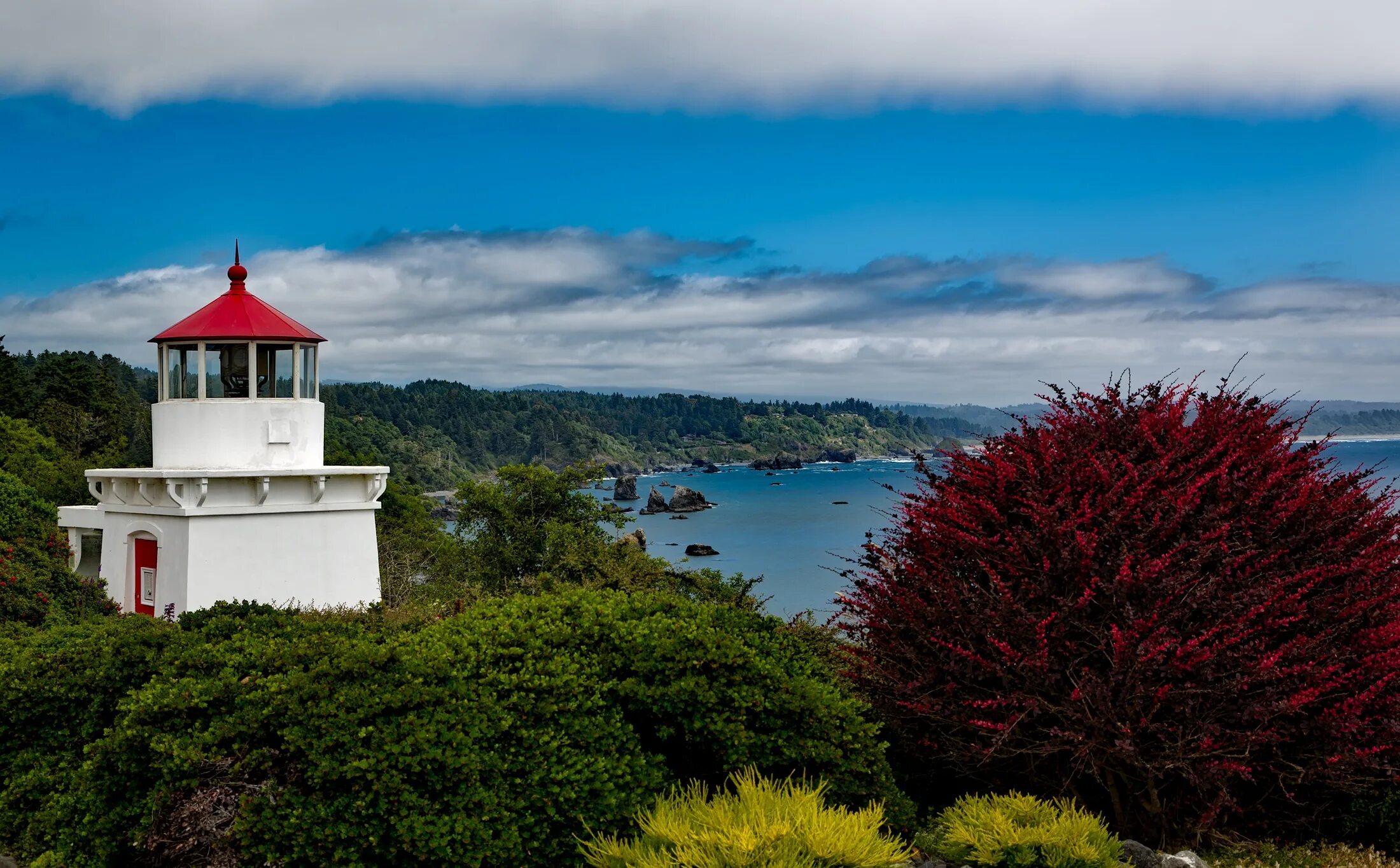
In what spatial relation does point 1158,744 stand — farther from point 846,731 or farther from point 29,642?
point 29,642

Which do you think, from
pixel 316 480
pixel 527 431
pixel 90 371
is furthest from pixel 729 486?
pixel 316 480

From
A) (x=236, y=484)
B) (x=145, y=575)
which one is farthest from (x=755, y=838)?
(x=145, y=575)

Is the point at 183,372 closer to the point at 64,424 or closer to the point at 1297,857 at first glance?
the point at 1297,857

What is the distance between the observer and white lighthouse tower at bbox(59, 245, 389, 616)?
509 inches

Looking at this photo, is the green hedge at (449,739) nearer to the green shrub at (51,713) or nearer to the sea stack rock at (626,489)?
the green shrub at (51,713)

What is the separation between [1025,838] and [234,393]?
11.1 meters

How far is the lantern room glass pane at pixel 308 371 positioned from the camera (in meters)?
13.8

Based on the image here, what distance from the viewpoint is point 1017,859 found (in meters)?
5.73

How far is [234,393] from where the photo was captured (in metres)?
13.4

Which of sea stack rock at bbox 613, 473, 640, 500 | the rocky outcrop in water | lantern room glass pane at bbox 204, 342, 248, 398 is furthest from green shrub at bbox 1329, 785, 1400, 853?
sea stack rock at bbox 613, 473, 640, 500

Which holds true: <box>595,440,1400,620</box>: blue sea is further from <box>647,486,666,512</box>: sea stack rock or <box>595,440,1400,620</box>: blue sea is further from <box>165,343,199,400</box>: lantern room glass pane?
<box>165,343,199,400</box>: lantern room glass pane

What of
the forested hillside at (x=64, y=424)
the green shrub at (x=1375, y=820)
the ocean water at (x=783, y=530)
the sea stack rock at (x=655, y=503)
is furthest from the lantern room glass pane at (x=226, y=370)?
the sea stack rock at (x=655, y=503)

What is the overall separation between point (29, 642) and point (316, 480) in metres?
4.91

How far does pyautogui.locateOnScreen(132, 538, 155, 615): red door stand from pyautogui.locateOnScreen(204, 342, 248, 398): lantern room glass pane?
210 cm
